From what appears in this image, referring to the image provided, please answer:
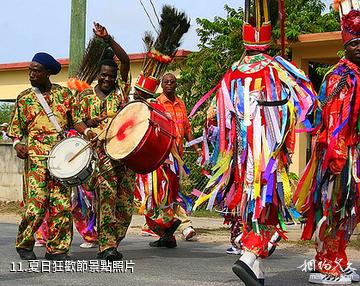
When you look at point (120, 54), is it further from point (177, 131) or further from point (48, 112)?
point (177, 131)

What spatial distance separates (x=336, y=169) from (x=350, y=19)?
118cm

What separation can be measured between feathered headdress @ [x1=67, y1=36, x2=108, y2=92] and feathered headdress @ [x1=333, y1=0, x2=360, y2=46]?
367cm

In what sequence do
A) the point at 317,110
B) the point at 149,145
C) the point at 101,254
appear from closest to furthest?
1. the point at 317,110
2. the point at 149,145
3. the point at 101,254

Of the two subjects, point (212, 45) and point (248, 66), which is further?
point (212, 45)

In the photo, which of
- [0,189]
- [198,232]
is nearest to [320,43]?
[198,232]

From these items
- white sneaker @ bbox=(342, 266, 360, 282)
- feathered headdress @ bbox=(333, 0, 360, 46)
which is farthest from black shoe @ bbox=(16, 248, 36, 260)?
feathered headdress @ bbox=(333, 0, 360, 46)

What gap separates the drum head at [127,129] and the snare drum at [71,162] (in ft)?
0.71

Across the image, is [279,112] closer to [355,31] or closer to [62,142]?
[355,31]

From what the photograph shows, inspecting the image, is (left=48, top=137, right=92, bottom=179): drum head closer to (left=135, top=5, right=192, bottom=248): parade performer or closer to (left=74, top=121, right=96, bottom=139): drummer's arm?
(left=74, top=121, right=96, bottom=139): drummer's arm

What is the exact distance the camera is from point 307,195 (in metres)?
6.43

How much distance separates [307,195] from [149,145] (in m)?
1.50

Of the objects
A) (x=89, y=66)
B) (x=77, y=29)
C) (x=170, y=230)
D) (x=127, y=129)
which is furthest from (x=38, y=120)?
(x=77, y=29)

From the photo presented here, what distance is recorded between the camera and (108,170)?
7.54 m

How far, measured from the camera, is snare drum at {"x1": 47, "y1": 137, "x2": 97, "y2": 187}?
7.27m
